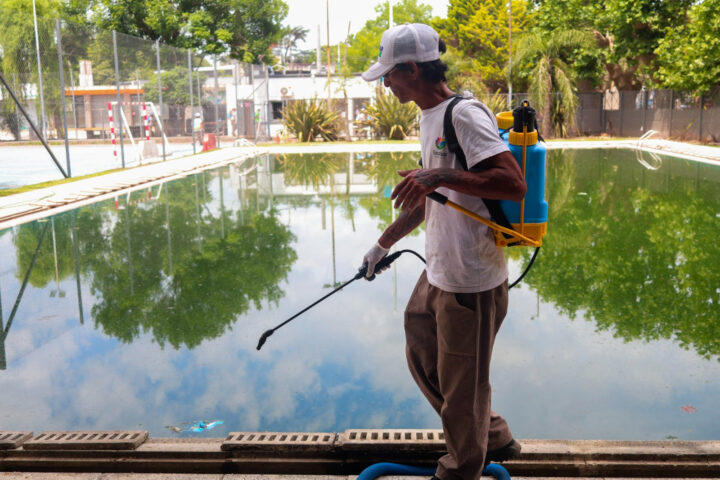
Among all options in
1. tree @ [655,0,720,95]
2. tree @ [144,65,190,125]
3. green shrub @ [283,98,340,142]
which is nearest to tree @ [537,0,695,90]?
tree @ [655,0,720,95]

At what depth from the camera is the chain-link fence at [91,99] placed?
16.5 m

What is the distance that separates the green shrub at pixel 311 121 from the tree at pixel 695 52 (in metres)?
13.7

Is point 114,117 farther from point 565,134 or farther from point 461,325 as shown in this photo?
point 565,134

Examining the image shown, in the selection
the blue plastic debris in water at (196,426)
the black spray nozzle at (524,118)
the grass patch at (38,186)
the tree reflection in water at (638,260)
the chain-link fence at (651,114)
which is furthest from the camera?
the chain-link fence at (651,114)

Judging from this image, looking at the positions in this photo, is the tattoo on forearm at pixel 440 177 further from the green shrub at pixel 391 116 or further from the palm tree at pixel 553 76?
the palm tree at pixel 553 76

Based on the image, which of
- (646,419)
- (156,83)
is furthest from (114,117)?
(646,419)

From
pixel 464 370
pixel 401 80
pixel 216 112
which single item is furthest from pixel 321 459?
pixel 216 112

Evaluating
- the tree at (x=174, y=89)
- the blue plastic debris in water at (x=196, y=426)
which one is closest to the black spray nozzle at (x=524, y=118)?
the blue plastic debris in water at (x=196, y=426)

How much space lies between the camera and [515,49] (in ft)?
135

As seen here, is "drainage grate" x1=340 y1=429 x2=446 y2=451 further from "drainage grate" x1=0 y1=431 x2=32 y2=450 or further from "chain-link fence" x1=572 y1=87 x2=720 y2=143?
"chain-link fence" x1=572 y1=87 x2=720 y2=143

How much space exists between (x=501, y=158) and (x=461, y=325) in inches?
23.9

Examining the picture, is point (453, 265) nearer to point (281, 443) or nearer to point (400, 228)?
point (400, 228)

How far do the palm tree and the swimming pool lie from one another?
2523 centimetres

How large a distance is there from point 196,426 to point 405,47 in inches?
88.0
